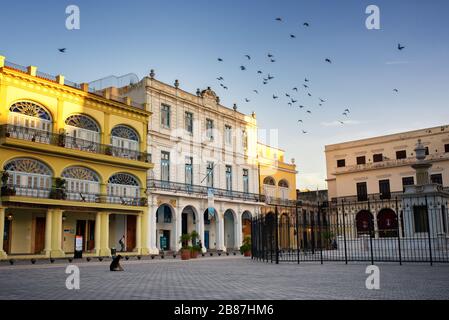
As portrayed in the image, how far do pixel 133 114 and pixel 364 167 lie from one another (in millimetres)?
27789

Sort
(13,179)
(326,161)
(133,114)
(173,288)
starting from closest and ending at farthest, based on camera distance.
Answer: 1. (173,288)
2. (13,179)
3. (133,114)
4. (326,161)

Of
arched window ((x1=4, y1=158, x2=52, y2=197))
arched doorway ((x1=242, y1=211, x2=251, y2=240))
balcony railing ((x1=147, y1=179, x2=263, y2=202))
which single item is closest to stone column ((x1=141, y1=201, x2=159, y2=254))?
balcony railing ((x1=147, y1=179, x2=263, y2=202))

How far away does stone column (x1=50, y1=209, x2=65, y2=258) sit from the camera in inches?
1104

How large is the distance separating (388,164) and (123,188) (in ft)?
96.2

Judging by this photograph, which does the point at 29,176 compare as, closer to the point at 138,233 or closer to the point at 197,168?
the point at 138,233

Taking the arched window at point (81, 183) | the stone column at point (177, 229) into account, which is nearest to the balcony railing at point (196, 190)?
the stone column at point (177, 229)

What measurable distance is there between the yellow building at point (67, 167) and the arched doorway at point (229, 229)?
39.3ft

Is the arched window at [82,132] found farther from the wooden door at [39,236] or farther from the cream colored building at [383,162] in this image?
the cream colored building at [383,162]

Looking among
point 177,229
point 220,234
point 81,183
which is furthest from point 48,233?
point 220,234

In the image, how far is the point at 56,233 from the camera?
1111 inches

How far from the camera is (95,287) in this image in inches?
419
